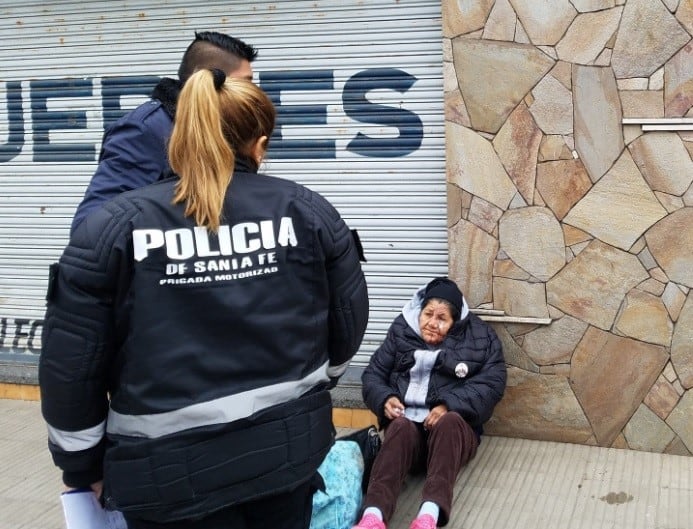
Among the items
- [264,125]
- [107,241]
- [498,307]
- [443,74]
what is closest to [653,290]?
[498,307]

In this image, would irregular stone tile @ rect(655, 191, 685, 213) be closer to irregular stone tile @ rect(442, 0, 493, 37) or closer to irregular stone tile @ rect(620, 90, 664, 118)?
irregular stone tile @ rect(620, 90, 664, 118)

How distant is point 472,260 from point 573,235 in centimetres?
54

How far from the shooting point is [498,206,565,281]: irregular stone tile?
15.1ft

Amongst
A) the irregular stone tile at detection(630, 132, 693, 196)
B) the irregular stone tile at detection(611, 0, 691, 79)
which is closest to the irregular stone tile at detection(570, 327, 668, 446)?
the irregular stone tile at detection(630, 132, 693, 196)

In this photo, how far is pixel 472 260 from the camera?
189 inches

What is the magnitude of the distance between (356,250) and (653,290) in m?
2.49

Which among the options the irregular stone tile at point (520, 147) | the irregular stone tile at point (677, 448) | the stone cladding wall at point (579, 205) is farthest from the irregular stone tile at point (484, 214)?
the irregular stone tile at point (677, 448)

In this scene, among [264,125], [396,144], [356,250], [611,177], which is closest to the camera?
[264,125]

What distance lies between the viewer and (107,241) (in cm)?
215

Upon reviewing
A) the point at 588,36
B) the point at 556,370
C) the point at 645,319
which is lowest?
the point at 556,370

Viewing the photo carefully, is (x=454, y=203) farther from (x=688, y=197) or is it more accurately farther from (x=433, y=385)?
(x=688, y=197)

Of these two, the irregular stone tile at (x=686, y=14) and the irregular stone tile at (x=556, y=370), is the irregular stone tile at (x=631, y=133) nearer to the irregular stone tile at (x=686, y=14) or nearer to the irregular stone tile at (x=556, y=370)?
the irregular stone tile at (x=686, y=14)

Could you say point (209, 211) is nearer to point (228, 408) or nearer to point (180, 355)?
point (180, 355)

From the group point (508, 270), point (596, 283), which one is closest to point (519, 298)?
point (508, 270)
